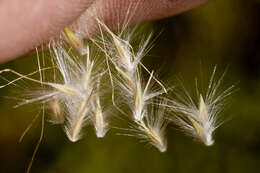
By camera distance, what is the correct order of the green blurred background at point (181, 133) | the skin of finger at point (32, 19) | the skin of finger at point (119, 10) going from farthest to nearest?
the green blurred background at point (181, 133) → the skin of finger at point (119, 10) → the skin of finger at point (32, 19)

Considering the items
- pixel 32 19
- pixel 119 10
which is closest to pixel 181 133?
pixel 119 10

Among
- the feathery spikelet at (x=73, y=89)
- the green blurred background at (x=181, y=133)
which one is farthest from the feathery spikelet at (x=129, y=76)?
the green blurred background at (x=181, y=133)

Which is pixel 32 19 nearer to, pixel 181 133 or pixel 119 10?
pixel 119 10

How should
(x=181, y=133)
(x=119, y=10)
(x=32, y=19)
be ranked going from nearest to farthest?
(x=32, y=19) < (x=119, y=10) < (x=181, y=133)

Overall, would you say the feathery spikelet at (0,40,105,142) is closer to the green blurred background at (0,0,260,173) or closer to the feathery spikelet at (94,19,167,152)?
the feathery spikelet at (94,19,167,152)

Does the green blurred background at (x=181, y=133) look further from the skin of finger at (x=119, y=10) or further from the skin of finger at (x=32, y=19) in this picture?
the skin of finger at (x=32, y=19)

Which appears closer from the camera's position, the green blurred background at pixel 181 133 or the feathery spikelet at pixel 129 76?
the feathery spikelet at pixel 129 76

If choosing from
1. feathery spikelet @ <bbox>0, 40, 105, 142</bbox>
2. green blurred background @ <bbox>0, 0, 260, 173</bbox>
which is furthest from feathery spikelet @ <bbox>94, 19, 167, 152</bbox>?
green blurred background @ <bbox>0, 0, 260, 173</bbox>
